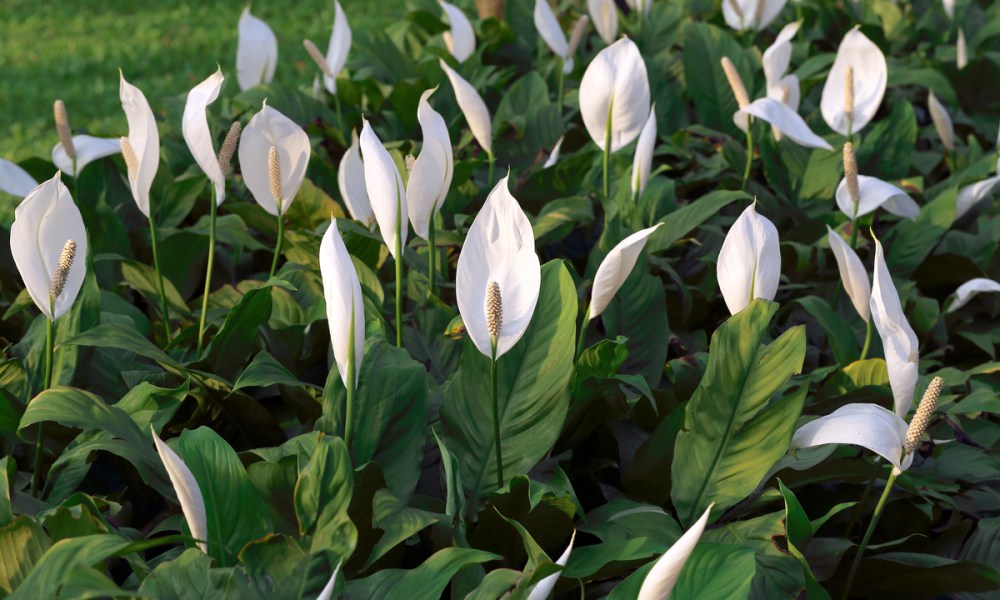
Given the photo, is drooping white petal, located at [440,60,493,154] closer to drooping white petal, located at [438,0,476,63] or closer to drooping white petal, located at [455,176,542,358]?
drooping white petal, located at [455,176,542,358]

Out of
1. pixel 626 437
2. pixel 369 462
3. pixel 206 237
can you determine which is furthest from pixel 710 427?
pixel 206 237

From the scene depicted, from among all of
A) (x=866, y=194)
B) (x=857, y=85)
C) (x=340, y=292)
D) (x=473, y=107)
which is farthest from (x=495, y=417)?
(x=857, y=85)

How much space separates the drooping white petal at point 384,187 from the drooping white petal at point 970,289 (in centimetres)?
107

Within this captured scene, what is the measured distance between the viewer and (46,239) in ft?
4.49

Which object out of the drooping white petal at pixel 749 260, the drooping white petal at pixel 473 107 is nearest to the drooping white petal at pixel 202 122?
the drooping white petal at pixel 473 107

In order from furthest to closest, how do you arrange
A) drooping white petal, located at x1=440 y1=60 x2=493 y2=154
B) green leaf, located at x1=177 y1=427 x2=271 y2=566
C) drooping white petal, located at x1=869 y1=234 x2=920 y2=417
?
drooping white petal, located at x1=440 y1=60 x2=493 y2=154, drooping white petal, located at x1=869 y1=234 x2=920 y2=417, green leaf, located at x1=177 y1=427 x2=271 y2=566

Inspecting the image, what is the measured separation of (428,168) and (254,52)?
56.9 inches

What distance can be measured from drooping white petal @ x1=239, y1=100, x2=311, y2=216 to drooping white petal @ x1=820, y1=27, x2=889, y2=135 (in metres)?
1.17

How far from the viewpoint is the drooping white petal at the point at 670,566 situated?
0.98 metres

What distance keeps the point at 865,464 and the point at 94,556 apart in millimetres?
949

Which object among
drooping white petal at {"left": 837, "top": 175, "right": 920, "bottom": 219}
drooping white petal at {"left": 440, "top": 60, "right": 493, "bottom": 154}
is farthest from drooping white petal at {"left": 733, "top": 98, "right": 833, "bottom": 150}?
drooping white petal at {"left": 440, "top": 60, "right": 493, "bottom": 154}

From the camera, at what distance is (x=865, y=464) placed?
1425 millimetres

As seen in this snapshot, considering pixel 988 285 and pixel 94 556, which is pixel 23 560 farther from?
Result: pixel 988 285

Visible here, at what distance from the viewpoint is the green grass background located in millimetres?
5996
